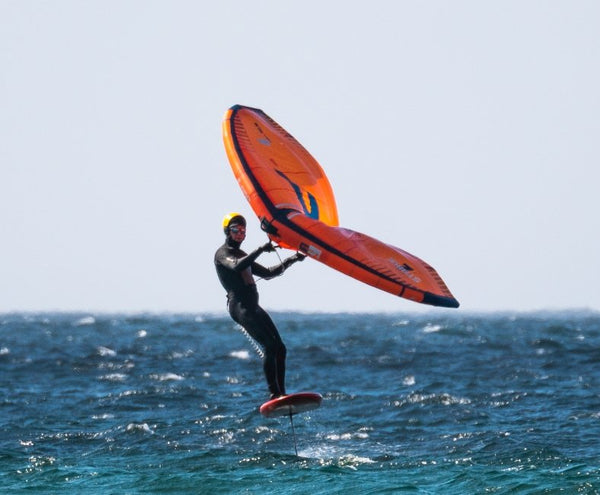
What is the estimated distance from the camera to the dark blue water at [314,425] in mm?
17734

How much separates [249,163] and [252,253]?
5.27 feet

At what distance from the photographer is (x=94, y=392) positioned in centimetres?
2909

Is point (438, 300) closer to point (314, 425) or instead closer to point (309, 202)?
point (309, 202)

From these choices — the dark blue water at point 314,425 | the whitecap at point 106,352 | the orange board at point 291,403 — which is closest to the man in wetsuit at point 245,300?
the orange board at point 291,403

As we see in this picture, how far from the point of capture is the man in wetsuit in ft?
45.3

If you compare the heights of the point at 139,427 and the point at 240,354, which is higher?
the point at 240,354

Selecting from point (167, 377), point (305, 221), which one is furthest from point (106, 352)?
point (305, 221)

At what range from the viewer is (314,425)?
2325cm

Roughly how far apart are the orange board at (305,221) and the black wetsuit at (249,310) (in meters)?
0.74

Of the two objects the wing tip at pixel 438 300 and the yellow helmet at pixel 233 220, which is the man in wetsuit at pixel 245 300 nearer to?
the yellow helmet at pixel 233 220

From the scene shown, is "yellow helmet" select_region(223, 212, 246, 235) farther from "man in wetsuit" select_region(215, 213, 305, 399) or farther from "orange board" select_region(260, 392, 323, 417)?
"orange board" select_region(260, 392, 323, 417)

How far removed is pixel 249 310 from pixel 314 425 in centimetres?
995

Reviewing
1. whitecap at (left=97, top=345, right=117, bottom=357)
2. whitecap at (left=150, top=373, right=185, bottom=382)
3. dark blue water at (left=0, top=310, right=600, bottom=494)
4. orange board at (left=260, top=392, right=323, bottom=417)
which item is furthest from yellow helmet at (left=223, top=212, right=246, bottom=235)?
whitecap at (left=97, top=345, right=117, bottom=357)

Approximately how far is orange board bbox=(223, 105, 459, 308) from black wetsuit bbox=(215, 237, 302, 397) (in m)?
0.74
